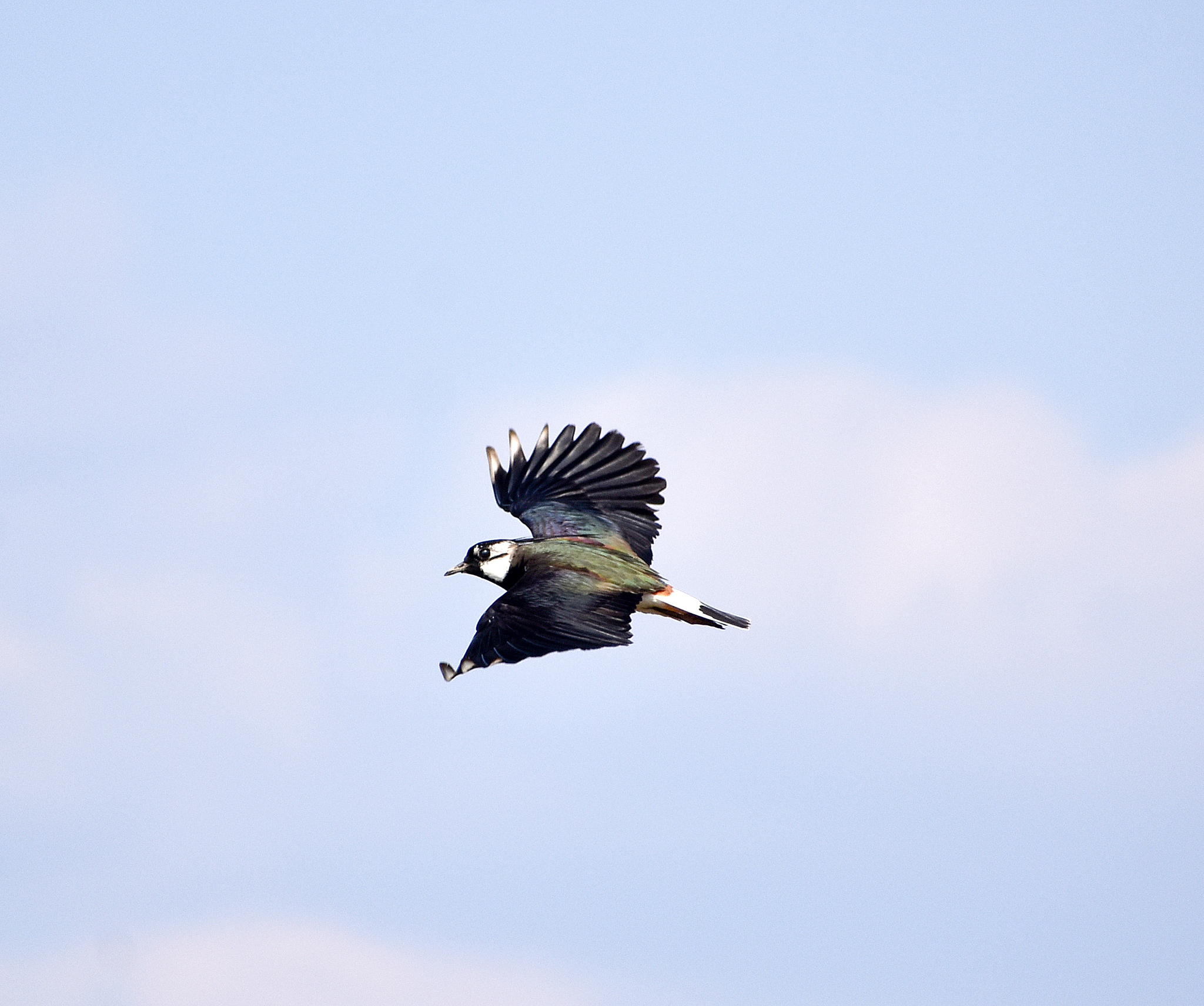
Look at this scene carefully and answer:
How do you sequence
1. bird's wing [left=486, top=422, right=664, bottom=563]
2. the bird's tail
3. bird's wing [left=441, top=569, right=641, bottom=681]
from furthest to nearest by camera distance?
1. bird's wing [left=486, top=422, right=664, bottom=563]
2. the bird's tail
3. bird's wing [left=441, top=569, right=641, bottom=681]

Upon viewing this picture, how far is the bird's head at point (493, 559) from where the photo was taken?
22.6 m

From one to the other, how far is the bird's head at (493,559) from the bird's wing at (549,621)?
1.21 meters

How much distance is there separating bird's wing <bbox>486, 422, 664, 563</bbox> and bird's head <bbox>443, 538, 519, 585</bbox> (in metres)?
0.83

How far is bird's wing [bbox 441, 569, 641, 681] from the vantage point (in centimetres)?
1902

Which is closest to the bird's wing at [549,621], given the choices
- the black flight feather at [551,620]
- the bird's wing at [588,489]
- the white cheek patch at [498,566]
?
the black flight feather at [551,620]

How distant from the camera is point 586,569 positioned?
2156 cm

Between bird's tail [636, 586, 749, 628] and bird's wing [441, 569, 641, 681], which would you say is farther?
bird's tail [636, 586, 749, 628]

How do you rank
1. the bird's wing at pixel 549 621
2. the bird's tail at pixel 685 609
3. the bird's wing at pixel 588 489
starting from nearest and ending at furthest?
the bird's wing at pixel 549 621
the bird's tail at pixel 685 609
the bird's wing at pixel 588 489

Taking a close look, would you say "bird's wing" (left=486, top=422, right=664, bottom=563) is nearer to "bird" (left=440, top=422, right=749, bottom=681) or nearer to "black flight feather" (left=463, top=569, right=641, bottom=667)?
"bird" (left=440, top=422, right=749, bottom=681)

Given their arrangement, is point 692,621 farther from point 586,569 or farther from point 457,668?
point 457,668

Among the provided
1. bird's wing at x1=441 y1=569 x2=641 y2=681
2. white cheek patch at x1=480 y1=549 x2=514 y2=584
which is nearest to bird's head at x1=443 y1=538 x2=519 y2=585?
white cheek patch at x1=480 y1=549 x2=514 y2=584

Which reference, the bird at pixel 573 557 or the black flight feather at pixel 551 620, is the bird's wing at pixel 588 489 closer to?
the bird at pixel 573 557

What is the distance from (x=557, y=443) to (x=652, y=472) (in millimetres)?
1485

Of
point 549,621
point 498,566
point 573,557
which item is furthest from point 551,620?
point 498,566
